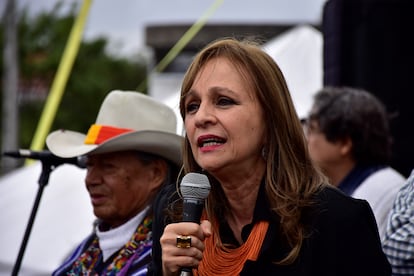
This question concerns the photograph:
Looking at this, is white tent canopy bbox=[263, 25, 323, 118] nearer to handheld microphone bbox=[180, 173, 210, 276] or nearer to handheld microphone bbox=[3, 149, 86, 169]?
handheld microphone bbox=[3, 149, 86, 169]

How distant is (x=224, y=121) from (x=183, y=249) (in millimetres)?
426


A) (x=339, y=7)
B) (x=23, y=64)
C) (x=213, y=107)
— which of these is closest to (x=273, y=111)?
(x=213, y=107)

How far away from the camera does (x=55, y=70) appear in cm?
2584

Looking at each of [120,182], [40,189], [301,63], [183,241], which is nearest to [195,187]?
[183,241]

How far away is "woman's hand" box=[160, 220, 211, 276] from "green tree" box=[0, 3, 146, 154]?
2379cm

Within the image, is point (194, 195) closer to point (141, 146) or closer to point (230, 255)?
point (230, 255)

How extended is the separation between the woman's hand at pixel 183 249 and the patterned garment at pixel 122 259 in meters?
0.96

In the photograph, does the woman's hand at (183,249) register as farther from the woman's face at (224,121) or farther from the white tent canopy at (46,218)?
the white tent canopy at (46,218)

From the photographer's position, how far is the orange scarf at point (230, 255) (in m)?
2.38

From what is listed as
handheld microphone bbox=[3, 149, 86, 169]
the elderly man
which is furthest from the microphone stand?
the elderly man

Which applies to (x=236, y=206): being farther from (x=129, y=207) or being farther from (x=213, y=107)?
(x=129, y=207)

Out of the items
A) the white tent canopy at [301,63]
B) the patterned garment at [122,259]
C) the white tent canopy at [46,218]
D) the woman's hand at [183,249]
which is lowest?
the white tent canopy at [46,218]

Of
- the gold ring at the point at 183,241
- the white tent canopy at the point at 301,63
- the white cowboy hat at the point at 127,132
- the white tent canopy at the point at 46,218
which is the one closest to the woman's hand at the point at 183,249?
the gold ring at the point at 183,241

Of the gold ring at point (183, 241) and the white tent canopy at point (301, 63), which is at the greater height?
the gold ring at point (183, 241)
